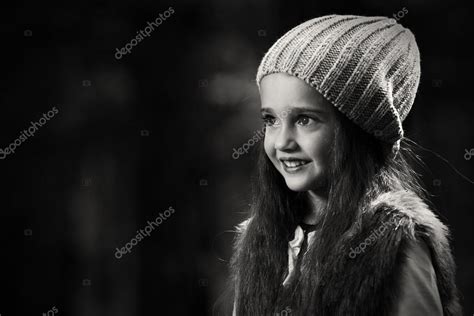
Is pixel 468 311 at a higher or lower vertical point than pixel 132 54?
lower

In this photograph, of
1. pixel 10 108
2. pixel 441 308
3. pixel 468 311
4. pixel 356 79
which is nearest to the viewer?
pixel 441 308

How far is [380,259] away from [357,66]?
0.43m

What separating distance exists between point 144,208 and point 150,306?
0.43 meters

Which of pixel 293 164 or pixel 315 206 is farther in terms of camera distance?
pixel 315 206

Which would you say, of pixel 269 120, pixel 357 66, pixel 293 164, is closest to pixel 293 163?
pixel 293 164

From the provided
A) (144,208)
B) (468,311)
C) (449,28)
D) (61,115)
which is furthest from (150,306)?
(449,28)

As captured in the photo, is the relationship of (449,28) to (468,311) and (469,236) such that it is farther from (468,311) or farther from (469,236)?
(468,311)

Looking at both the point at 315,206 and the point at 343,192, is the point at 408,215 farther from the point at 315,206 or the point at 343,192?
the point at 315,206

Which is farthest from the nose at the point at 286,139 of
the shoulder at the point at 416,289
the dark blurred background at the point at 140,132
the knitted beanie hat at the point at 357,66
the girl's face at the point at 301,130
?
the dark blurred background at the point at 140,132

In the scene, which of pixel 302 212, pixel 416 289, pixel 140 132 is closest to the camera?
pixel 416 289

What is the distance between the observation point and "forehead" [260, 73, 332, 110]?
1.48 meters

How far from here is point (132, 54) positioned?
3.08 meters

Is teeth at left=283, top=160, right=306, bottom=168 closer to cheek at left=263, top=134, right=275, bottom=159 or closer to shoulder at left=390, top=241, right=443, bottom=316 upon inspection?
cheek at left=263, top=134, right=275, bottom=159

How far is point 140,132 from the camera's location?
305 cm
